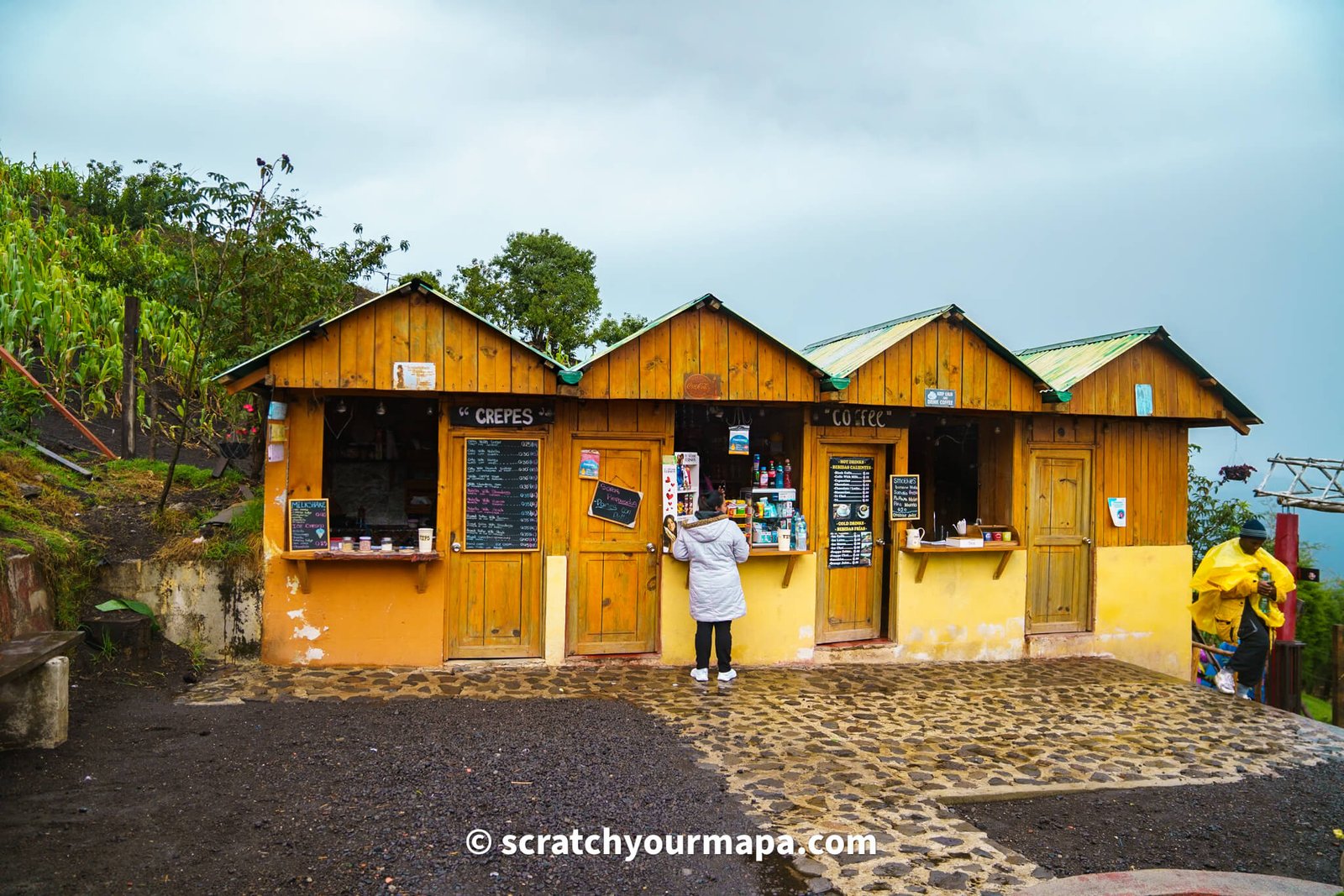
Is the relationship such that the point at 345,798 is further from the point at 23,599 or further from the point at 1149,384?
the point at 1149,384

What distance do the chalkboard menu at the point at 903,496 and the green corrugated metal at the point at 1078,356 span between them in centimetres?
181

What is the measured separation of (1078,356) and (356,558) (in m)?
8.29


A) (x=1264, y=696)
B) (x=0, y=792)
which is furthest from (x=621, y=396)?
(x=1264, y=696)

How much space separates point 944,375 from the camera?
8.77 meters

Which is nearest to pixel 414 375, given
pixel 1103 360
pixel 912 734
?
pixel 912 734

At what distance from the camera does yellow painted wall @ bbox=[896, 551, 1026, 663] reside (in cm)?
910

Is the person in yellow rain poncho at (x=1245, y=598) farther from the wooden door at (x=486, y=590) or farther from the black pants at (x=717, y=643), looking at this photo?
the wooden door at (x=486, y=590)

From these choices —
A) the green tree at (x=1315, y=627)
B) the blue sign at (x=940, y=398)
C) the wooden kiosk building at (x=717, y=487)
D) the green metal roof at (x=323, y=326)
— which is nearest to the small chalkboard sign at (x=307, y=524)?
the wooden kiosk building at (x=717, y=487)

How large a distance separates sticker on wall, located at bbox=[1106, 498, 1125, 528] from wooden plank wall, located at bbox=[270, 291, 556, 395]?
662 cm

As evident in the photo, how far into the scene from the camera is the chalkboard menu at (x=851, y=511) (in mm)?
9055

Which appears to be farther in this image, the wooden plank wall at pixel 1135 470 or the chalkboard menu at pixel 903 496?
the wooden plank wall at pixel 1135 470

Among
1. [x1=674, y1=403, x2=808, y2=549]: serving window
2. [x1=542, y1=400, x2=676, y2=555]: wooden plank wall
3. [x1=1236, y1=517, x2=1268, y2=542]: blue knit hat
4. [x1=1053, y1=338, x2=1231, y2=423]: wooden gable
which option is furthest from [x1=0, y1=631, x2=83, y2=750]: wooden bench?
[x1=1236, y1=517, x2=1268, y2=542]: blue knit hat

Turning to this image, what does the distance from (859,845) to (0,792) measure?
4.68 meters

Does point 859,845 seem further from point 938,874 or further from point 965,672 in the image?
point 965,672
